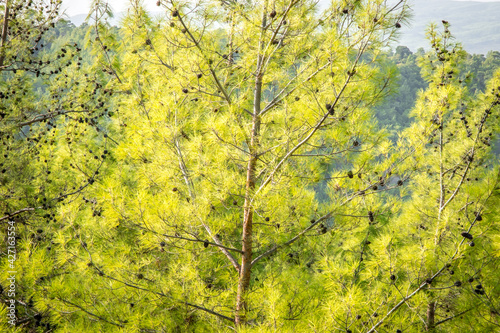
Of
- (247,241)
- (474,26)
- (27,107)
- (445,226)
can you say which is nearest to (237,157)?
(247,241)

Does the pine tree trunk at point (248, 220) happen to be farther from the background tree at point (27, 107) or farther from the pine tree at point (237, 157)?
the background tree at point (27, 107)

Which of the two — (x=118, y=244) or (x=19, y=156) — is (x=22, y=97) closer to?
(x=19, y=156)

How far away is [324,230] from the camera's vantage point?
2.85 m

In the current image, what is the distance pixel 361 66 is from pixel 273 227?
1588mm

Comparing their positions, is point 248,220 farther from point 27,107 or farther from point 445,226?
point 27,107

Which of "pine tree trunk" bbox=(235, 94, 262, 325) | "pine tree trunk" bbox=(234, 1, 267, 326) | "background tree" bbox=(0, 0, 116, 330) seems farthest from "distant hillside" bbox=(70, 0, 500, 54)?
"pine tree trunk" bbox=(235, 94, 262, 325)

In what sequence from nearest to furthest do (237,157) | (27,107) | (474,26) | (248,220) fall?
(237,157)
(248,220)
(27,107)
(474,26)

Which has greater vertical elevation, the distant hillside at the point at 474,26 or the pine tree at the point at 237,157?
the distant hillside at the point at 474,26

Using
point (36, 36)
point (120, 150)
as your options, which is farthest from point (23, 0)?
point (120, 150)

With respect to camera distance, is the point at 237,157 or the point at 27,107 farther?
the point at 27,107

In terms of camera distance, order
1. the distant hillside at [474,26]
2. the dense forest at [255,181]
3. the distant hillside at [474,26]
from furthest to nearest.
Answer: the distant hillside at [474,26] < the distant hillside at [474,26] < the dense forest at [255,181]

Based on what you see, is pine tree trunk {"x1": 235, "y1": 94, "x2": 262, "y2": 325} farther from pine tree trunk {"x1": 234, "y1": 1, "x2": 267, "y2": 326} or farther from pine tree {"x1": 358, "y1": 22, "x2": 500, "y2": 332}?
pine tree {"x1": 358, "y1": 22, "x2": 500, "y2": 332}

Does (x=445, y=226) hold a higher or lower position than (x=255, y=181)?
lower

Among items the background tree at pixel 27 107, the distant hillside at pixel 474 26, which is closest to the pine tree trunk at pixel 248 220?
the background tree at pixel 27 107
